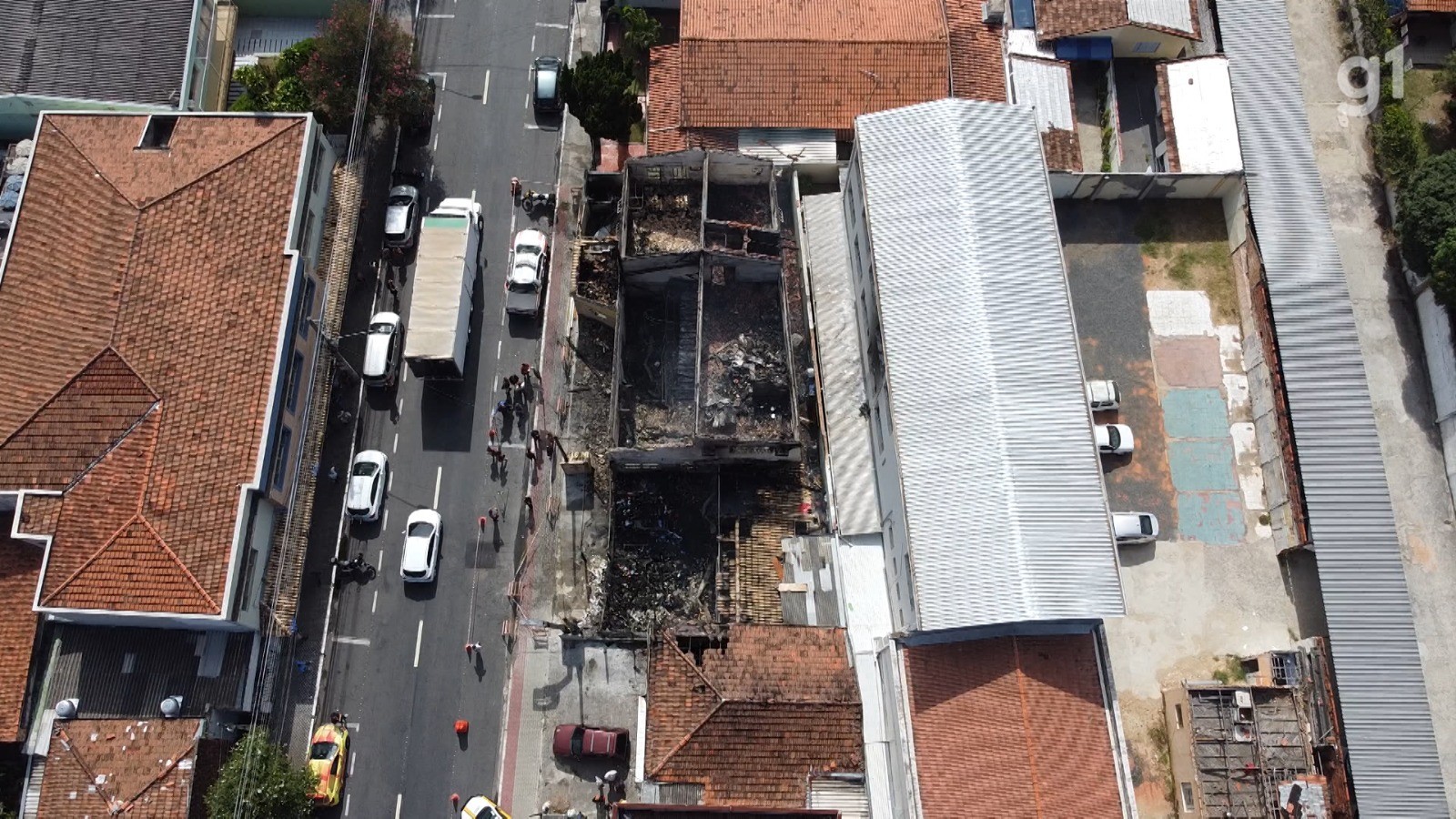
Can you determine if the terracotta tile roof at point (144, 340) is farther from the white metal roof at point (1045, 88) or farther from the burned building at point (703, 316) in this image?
the white metal roof at point (1045, 88)

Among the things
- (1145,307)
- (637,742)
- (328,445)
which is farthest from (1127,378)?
(328,445)

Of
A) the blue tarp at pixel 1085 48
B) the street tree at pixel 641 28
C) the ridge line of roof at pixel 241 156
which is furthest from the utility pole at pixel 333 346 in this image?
the blue tarp at pixel 1085 48

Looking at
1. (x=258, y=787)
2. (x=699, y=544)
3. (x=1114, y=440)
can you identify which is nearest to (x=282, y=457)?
(x=258, y=787)

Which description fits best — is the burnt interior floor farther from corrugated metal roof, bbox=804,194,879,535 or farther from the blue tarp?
the blue tarp

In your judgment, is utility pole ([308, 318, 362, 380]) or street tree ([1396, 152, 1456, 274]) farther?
utility pole ([308, 318, 362, 380])

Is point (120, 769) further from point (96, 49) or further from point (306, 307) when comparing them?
point (96, 49)

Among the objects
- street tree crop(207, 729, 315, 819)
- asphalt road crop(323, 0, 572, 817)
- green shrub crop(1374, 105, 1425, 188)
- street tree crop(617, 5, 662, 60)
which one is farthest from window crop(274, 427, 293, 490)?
green shrub crop(1374, 105, 1425, 188)
